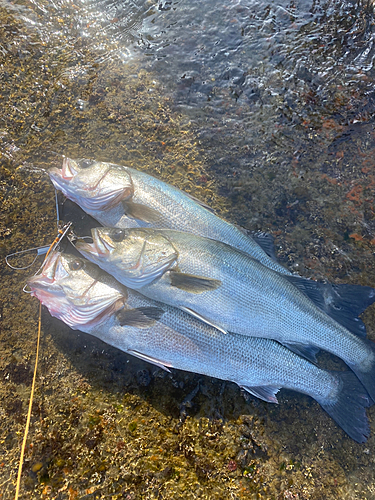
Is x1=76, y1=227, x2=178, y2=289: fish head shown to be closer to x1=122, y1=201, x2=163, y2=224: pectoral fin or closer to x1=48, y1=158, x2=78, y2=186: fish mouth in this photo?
x1=122, y1=201, x2=163, y2=224: pectoral fin

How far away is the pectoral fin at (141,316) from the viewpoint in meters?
2.66

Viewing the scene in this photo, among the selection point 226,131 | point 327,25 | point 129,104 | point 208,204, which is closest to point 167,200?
point 208,204

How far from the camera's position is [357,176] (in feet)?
10.7

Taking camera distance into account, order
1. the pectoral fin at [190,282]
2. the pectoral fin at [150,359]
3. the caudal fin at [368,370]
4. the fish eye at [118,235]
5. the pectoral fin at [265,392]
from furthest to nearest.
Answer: the caudal fin at [368,370] → the pectoral fin at [265,392] → the pectoral fin at [150,359] → the fish eye at [118,235] → the pectoral fin at [190,282]

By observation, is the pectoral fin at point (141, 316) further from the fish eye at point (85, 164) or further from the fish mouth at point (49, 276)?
the fish eye at point (85, 164)

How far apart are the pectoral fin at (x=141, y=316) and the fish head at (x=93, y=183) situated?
114cm

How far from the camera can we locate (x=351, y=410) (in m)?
2.84

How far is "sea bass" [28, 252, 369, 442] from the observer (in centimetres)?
266

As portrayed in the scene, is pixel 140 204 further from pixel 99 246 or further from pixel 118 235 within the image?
pixel 99 246

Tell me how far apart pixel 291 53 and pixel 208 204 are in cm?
214

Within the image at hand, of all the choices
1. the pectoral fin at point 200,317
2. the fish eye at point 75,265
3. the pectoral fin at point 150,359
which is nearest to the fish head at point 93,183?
the fish eye at point 75,265

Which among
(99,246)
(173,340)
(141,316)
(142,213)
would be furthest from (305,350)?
(99,246)

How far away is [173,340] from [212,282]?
2.34ft

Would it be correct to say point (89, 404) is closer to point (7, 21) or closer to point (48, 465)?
point (48, 465)
